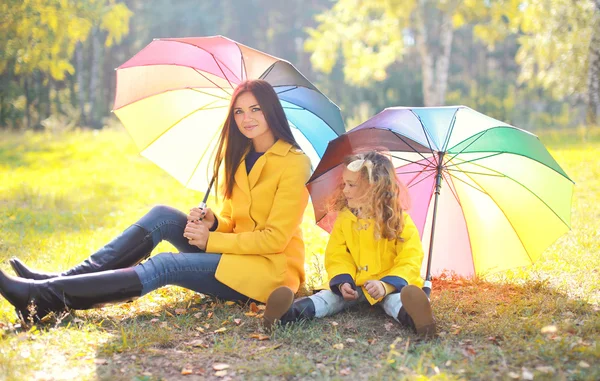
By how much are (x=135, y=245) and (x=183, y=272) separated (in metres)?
0.37

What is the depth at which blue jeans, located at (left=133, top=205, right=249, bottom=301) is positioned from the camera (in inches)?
135

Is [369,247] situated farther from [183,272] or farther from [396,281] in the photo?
[183,272]

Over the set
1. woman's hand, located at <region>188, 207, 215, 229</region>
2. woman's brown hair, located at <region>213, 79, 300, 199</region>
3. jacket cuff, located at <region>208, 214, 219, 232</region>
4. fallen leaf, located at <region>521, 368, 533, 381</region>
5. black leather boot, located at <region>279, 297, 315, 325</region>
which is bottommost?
fallen leaf, located at <region>521, 368, 533, 381</region>

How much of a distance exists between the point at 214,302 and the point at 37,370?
1.28 meters

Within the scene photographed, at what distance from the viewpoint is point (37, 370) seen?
2.86m

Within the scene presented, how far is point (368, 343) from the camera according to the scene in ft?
10.6

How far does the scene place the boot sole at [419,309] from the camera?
3127mm

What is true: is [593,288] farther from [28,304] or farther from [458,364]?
[28,304]

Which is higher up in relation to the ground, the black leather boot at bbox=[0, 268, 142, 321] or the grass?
the black leather boot at bbox=[0, 268, 142, 321]

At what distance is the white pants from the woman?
0.88 feet

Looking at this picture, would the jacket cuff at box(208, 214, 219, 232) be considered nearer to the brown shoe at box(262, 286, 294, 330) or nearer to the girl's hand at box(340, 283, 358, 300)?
the brown shoe at box(262, 286, 294, 330)

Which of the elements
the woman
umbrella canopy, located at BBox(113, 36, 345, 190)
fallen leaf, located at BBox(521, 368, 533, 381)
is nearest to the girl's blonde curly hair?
the woman

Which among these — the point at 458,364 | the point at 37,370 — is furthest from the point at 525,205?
the point at 37,370

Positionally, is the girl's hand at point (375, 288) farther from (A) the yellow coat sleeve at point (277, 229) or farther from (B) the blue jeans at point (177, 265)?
(B) the blue jeans at point (177, 265)
